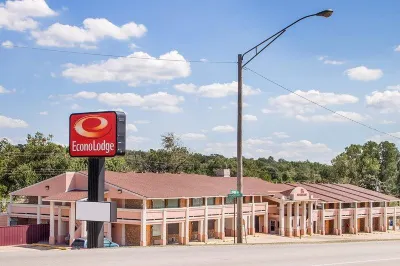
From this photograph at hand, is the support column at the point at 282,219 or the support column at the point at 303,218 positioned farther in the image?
the support column at the point at 303,218

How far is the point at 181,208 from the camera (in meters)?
52.4

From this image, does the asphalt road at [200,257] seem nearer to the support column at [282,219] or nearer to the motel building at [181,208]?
the motel building at [181,208]

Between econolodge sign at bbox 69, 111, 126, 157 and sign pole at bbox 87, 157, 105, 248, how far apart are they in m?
0.60

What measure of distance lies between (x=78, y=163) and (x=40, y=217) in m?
40.4

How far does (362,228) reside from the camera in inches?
3115

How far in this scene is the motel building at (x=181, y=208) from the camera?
50438 millimetres

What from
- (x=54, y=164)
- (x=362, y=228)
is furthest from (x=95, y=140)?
(x=54, y=164)

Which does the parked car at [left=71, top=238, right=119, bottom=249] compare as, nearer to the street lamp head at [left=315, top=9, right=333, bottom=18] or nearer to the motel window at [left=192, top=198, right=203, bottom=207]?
the motel window at [left=192, top=198, right=203, bottom=207]

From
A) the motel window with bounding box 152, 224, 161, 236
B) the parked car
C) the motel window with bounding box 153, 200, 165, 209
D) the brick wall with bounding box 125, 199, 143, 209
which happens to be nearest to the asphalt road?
the parked car

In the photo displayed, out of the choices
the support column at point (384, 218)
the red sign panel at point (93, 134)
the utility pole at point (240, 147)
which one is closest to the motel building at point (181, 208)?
the support column at point (384, 218)

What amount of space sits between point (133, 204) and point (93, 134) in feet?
80.3

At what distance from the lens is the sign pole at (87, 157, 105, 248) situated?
2650 cm

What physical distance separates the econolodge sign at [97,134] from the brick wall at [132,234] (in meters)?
24.4

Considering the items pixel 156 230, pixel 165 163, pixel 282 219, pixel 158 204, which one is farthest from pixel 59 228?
pixel 165 163
